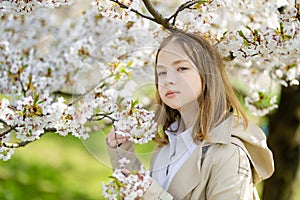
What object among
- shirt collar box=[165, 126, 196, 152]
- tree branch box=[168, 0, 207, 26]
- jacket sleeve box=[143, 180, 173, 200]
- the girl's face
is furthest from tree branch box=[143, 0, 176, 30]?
jacket sleeve box=[143, 180, 173, 200]

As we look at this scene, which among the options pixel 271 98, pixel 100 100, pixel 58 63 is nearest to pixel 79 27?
pixel 58 63

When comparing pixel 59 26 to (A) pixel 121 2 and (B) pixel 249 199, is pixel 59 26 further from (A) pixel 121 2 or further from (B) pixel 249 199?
(B) pixel 249 199

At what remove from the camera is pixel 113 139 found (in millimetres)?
2080

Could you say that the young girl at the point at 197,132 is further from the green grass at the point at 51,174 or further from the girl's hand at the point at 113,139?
the green grass at the point at 51,174

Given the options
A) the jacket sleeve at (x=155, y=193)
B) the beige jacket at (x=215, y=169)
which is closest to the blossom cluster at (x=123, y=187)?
the jacket sleeve at (x=155, y=193)

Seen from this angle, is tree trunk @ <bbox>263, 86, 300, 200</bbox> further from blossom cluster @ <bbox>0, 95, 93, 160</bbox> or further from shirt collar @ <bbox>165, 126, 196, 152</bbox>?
blossom cluster @ <bbox>0, 95, 93, 160</bbox>

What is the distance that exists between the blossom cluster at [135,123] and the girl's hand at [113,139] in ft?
0.20

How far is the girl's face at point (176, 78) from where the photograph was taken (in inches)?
76.2

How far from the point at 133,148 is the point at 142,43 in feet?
2.54

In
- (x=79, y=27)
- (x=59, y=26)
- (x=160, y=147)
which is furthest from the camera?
(x=59, y=26)

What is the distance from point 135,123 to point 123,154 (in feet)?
0.58

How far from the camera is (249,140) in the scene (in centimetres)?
211

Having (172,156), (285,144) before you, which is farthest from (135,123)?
(285,144)

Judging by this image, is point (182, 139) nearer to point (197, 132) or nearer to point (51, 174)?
point (197, 132)
